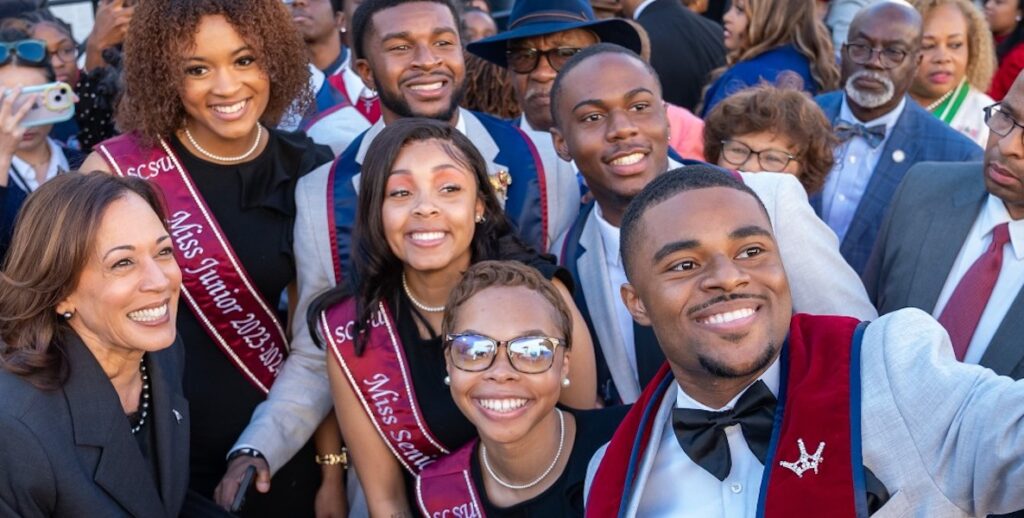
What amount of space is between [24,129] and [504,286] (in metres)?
2.16

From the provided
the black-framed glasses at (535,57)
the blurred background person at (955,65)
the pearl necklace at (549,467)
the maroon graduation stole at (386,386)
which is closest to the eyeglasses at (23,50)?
the black-framed glasses at (535,57)

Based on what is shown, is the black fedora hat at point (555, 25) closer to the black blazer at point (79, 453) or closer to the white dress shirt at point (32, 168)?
the white dress shirt at point (32, 168)

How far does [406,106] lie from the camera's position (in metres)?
4.39

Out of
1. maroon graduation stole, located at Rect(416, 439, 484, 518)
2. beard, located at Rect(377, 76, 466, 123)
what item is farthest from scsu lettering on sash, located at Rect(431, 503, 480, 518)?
beard, located at Rect(377, 76, 466, 123)

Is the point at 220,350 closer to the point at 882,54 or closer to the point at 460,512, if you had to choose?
the point at 460,512

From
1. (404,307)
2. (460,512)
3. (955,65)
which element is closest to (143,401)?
(404,307)

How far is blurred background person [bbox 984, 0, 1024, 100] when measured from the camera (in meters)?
7.20

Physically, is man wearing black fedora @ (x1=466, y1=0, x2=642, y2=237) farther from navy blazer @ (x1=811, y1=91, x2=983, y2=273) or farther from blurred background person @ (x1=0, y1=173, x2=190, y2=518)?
blurred background person @ (x1=0, y1=173, x2=190, y2=518)

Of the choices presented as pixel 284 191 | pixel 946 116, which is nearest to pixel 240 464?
pixel 284 191

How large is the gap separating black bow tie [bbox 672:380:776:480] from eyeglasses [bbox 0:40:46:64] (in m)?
3.32

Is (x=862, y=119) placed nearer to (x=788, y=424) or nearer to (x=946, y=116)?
(x=946, y=116)

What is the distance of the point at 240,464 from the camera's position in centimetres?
373

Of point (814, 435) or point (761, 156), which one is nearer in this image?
point (814, 435)

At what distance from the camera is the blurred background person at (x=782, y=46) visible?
231 inches
